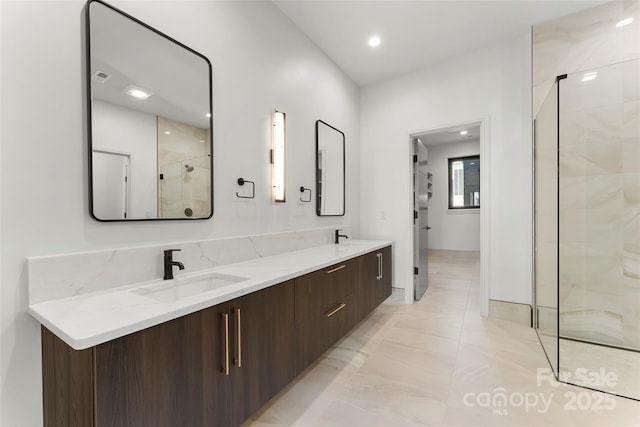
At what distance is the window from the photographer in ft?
21.0

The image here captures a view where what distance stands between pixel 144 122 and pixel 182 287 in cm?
89

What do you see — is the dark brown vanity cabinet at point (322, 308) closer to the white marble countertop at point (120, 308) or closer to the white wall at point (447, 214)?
the white marble countertop at point (120, 308)

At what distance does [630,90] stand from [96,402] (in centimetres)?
371

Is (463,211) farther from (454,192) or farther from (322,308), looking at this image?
(322,308)

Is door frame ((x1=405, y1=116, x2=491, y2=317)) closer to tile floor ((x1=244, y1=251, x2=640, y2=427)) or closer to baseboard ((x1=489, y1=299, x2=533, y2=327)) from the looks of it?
baseboard ((x1=489, y1=299, x2=533, y2=327))

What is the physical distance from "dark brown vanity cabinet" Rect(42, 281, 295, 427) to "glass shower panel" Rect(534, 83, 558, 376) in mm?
2187

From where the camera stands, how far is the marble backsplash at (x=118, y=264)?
108 cm

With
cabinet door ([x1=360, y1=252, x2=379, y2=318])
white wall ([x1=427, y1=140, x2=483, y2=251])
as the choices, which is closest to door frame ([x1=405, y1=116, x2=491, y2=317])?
cabinet door ([x1=360, y1=252, x2=379, y2=318])

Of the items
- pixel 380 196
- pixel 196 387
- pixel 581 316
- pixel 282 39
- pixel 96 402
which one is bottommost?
pixel 581 316

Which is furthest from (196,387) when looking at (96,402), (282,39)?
(282,39)

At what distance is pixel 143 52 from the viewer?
4.71ft

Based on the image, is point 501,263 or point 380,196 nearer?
point 501,263

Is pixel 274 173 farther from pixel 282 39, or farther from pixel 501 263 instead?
pixel 501 263

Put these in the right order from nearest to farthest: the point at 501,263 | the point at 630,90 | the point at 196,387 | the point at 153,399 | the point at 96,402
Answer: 1. the point at 96,402
2. the point at 153,399
3. the point at 196,387
4. the point at 630,90
5. the point at 501,263
